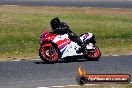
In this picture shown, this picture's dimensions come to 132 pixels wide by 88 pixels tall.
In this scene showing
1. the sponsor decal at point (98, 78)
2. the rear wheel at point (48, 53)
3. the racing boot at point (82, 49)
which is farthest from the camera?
the racing boot at point (82, 49)

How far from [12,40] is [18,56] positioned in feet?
25.2

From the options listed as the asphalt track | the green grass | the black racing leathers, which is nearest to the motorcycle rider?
the black racing leathers

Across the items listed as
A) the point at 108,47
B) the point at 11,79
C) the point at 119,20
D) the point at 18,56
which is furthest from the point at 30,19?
the point at 11,79

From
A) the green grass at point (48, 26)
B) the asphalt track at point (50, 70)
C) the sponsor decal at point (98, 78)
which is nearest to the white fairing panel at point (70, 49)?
the asphalt track at point (50, 70)

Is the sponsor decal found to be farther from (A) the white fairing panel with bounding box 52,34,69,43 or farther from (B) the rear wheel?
(A) the white fairing panel with bounding box 52,34,69,43

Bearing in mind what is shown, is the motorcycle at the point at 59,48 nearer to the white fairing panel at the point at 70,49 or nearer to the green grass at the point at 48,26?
the white fairing panel at the point at 70,49

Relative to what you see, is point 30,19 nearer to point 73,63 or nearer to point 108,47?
point 108,47

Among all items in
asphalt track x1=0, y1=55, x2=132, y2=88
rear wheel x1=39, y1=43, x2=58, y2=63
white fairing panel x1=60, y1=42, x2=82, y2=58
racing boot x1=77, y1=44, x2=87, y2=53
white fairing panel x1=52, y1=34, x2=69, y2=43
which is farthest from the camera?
racing boot x1=77, y1=44, x2=87, y2=53

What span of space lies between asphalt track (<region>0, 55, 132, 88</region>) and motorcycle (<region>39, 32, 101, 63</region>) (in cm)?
28

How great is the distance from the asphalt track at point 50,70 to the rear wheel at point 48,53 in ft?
0.75

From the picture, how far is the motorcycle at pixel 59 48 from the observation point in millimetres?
19047

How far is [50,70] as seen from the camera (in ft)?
56.5

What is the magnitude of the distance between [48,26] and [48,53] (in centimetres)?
1642

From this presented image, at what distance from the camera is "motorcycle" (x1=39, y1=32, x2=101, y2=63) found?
19047 millimetres
